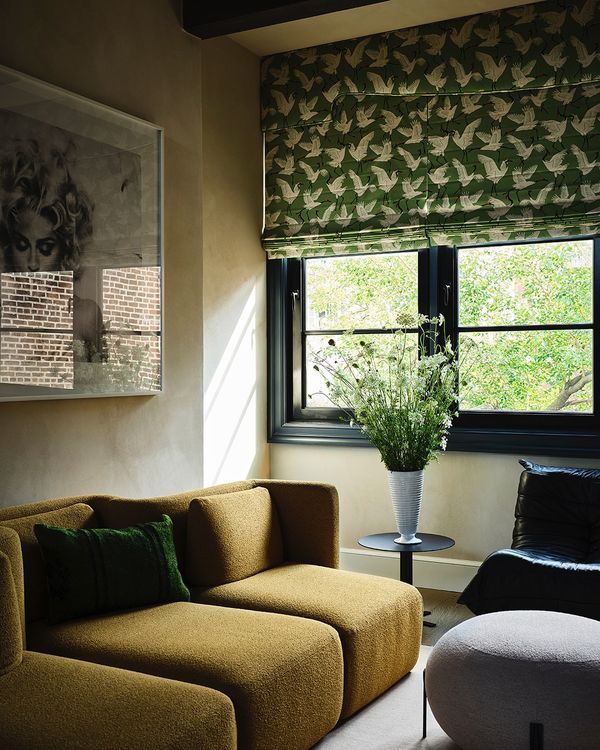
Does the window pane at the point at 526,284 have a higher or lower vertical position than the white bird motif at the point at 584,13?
lower

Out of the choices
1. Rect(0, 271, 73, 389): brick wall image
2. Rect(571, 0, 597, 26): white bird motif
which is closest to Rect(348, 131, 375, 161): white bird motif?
Rect(571, 0, 597, 26): white bird motif

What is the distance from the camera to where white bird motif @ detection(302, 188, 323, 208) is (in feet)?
16.7

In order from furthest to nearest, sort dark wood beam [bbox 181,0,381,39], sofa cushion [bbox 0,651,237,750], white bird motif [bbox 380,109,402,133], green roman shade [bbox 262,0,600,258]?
white bird motif [bbox 380,109,402,133] → green roman shade [bbox 262,0,600,258] → dark wood beam [bbox 181,0,381,39] → sofa cushion [bbox 0,651,237,750]

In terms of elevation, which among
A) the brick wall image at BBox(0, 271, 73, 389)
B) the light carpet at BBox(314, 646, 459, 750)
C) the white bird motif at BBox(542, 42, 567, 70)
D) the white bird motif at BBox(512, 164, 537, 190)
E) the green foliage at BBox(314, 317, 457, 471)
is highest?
the white bird motif at BBox(542, 42, 567, 70)

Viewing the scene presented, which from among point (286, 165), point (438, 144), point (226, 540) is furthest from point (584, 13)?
point (226, 540)

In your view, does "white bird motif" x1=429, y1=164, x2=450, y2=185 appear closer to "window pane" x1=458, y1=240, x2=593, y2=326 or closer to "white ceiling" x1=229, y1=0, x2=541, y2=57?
"window pane" x1=458, y1=240, x2=593, y2=326

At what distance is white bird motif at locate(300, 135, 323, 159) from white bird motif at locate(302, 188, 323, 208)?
0.68 feet

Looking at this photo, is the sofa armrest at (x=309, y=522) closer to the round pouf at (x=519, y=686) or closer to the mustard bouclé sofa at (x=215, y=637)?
the mustard bouclé sofa at (x=215, y=637)

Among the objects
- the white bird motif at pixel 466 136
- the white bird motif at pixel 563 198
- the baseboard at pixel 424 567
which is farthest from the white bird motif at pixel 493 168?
the baseboard at pixel 424 567

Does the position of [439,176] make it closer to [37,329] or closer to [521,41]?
[521,41]

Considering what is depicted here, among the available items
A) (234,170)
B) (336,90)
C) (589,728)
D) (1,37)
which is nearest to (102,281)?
(1,37)

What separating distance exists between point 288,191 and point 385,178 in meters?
0.63

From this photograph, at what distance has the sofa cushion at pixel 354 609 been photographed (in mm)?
3018

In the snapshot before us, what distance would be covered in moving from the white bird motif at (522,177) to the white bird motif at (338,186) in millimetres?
1000
